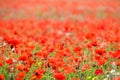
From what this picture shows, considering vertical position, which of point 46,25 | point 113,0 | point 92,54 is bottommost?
point 113,0

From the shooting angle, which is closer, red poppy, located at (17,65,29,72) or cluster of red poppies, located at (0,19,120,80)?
red poppy, located at (17,65,29,72)

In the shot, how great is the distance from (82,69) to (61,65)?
333 millimetres

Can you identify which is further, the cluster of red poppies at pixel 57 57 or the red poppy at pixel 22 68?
the cluster of red poppies at pixel 57 57

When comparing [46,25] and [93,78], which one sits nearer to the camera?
[93,78]

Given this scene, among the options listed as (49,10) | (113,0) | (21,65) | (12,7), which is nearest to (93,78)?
(21,65)

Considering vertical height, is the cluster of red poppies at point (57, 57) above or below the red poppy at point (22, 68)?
below

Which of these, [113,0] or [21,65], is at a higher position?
[21,65]

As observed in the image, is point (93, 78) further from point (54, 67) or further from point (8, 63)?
point (8, 63)

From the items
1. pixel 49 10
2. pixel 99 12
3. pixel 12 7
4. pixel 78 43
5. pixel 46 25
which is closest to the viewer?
pixel 78 43

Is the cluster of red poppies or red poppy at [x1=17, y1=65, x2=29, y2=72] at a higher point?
red poppy at [x1=17, y1=65, x2=29, y2=72]

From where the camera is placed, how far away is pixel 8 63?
5.43 metres

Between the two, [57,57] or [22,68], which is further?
[57,57]

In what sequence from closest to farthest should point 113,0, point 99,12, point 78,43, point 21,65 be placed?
point 21,65
point 78,43
point 99,12
point 113,0

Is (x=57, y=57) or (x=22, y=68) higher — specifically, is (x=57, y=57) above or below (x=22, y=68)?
below
